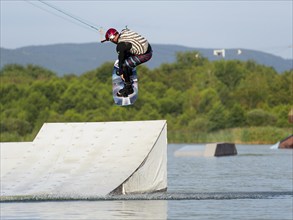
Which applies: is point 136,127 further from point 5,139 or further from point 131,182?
point 5,139

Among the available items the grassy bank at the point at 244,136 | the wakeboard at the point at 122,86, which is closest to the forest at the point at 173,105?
the grassy bank at the point at 244,136

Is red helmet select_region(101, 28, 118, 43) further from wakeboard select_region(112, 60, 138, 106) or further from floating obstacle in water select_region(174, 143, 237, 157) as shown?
floating obstacle in water select_region(174, 143, 237, 157)

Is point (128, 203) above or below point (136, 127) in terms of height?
below

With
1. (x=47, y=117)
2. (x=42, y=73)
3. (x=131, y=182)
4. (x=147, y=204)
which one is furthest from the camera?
(x=42, y=73)

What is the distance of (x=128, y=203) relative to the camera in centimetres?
2809

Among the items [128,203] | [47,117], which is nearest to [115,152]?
[128,203]

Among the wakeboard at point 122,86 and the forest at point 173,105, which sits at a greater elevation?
the forest at point 173,105

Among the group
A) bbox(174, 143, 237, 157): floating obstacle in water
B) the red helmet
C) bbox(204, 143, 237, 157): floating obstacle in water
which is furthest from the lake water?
bbox(204, 143, 237, 157): floating obstacle in water

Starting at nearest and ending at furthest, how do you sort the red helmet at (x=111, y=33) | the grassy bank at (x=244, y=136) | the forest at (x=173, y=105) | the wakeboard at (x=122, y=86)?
→ the red helmet at (x=111, y=33) < the wakeboard at (x=122, y=86) < the grassy bank at (x=244, y=136) < the forest at (x=173, y=105)

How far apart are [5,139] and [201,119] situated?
34.1m

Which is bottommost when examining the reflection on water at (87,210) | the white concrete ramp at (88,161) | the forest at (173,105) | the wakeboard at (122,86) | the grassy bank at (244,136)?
the reflection on water at (87,210)

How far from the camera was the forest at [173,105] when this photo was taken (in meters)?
93.9

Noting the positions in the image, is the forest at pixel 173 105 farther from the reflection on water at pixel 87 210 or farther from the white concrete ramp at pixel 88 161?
the reflection on water at pixel 87 210

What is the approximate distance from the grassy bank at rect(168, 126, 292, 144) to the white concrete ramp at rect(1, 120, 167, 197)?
53.7m
